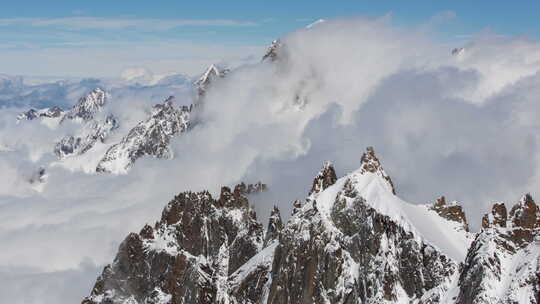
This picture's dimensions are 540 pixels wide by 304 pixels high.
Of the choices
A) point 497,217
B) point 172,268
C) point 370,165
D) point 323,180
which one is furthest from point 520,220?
point 172,268

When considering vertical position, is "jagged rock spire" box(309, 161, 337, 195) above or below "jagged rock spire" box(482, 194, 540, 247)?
above

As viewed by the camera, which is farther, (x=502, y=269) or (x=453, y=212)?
(x=453, y=212)

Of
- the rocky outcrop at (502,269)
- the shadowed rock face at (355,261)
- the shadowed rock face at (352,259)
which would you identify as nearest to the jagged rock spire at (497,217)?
the shadowed rock face at (352,259)

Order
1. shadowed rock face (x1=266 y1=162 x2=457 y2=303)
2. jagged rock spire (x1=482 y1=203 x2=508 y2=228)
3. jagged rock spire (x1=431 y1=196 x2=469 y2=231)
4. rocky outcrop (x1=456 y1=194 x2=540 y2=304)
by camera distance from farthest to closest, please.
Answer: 1. jagged rock spire (x1=431 y1=196 x2=469 y2=231)
2. jagged rock spire (x1=482 y1=203 x2=508 y2=228)
3. shadowed rock face (x1=266 y1=162 x2=457 y2=303)
4. rocky outcrop (x1=456 y1=194 x2=540 y2=304)

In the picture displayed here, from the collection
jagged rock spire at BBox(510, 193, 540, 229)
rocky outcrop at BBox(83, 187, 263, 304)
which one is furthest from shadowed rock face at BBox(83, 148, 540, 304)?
rocky outcrop at BBox(83, 187, 263, 304)

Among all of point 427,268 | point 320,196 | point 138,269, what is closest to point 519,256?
point 427,268

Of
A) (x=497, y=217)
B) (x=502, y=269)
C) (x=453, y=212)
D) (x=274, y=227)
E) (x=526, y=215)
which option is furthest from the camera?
(x=274, y=227)

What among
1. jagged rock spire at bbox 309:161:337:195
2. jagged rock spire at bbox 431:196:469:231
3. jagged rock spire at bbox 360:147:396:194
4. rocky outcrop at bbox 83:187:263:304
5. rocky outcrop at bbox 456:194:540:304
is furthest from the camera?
jagged rock spire at bbox 309:161:337:195

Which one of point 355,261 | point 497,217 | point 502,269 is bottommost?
point 502,269

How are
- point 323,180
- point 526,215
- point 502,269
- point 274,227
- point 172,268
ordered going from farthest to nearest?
1. point 274,227
2. point 172,268
3. point 323,180
4. point 526,215
5. point 502,269

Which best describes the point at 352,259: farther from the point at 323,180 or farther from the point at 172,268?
the point at 172,268

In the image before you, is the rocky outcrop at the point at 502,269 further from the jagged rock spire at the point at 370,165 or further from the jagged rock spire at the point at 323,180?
the jagged rock spire at the point at 323,180

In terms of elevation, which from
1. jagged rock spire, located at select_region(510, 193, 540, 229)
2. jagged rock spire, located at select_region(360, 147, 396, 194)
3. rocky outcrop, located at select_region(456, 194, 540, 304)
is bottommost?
rocky outcrop, located at select_region(456, 194, 540, 304)

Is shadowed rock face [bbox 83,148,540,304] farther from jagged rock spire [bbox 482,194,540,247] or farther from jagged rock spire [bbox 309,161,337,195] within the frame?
jagged rock spire [bbox 309,161,337,195]
